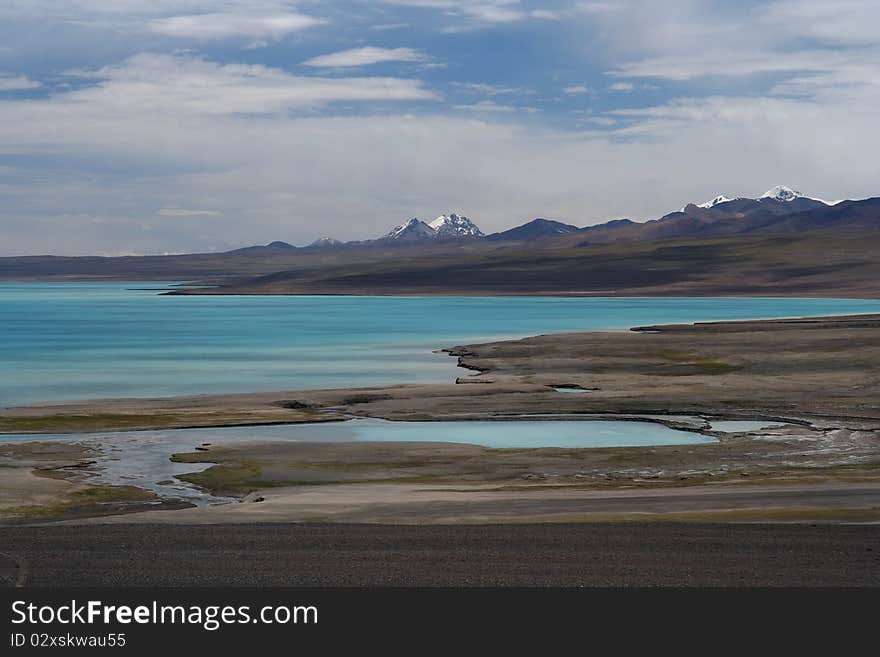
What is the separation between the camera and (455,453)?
32.2 m

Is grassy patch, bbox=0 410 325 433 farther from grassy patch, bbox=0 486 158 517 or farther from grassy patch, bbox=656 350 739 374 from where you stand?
grassy patch, bbox=656 350 739 374

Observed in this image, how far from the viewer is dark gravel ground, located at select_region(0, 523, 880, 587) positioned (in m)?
15.6

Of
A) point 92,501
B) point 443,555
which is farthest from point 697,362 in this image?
point 443,555

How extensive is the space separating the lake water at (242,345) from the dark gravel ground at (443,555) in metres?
32.6

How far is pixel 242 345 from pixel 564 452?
56269mm

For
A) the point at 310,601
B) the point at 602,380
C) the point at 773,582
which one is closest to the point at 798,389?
the point at 602,380

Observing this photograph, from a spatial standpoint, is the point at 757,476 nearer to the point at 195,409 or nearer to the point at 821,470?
the point at 821,470

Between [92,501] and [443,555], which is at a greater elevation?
[443,555]

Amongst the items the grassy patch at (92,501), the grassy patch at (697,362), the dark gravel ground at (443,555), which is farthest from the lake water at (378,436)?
the grassy patch at (697,362)

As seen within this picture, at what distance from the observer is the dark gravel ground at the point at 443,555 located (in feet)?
51.2

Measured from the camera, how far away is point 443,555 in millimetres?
17156

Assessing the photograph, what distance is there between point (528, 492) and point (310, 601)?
38.1 ft

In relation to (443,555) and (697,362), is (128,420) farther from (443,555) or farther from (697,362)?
(697,362)

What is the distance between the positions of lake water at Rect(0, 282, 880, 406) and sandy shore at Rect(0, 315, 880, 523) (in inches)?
245
